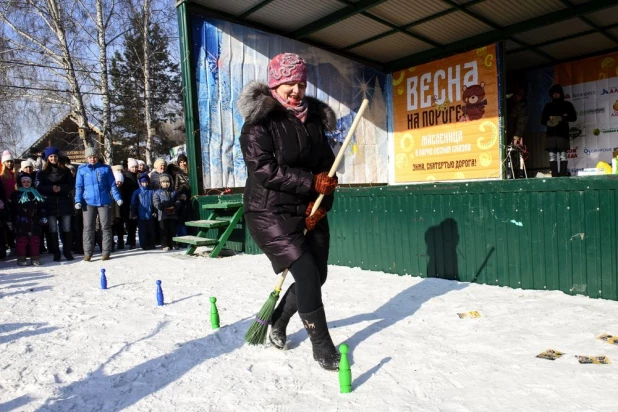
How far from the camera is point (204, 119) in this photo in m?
10.0

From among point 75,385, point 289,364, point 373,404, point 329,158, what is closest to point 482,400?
point 373,404

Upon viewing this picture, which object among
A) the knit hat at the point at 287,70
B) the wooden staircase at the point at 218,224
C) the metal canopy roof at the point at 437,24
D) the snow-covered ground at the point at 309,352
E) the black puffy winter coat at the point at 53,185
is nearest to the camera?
the snow-covered ground at the point at 309,352

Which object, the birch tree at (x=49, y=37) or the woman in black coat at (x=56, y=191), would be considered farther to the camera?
the birch tree at (x=49, y=37)

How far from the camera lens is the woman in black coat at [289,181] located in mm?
2824

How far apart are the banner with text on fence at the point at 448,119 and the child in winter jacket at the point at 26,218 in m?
9.05

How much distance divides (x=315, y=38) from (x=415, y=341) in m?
9.95

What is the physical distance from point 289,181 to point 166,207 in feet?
22.0

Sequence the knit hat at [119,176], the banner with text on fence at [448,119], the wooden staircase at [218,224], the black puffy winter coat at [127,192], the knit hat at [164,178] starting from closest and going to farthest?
the wooden staircase at [218,224] < the knit hat at [164,178] < the knit hat at [119,176] < the black puffy winter coat at [127,192] < the banner with text on fence at [448,119]

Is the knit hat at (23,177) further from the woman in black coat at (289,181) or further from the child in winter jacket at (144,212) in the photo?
the woman in black coat at (289,181)

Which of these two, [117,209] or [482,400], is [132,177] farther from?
[482,400]

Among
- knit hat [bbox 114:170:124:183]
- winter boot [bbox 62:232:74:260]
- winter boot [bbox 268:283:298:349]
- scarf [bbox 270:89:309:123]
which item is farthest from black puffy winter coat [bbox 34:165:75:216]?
scarf [bbox 270:89:309:123]

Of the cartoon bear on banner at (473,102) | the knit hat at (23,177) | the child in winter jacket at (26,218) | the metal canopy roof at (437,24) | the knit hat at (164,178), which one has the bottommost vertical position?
the child in winter jacket at (26,218)

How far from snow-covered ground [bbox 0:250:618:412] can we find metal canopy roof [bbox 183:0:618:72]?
7.03m

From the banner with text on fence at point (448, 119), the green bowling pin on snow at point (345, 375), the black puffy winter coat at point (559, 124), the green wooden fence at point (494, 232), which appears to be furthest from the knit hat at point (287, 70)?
the black puffy winter coat at point (559, 124)
